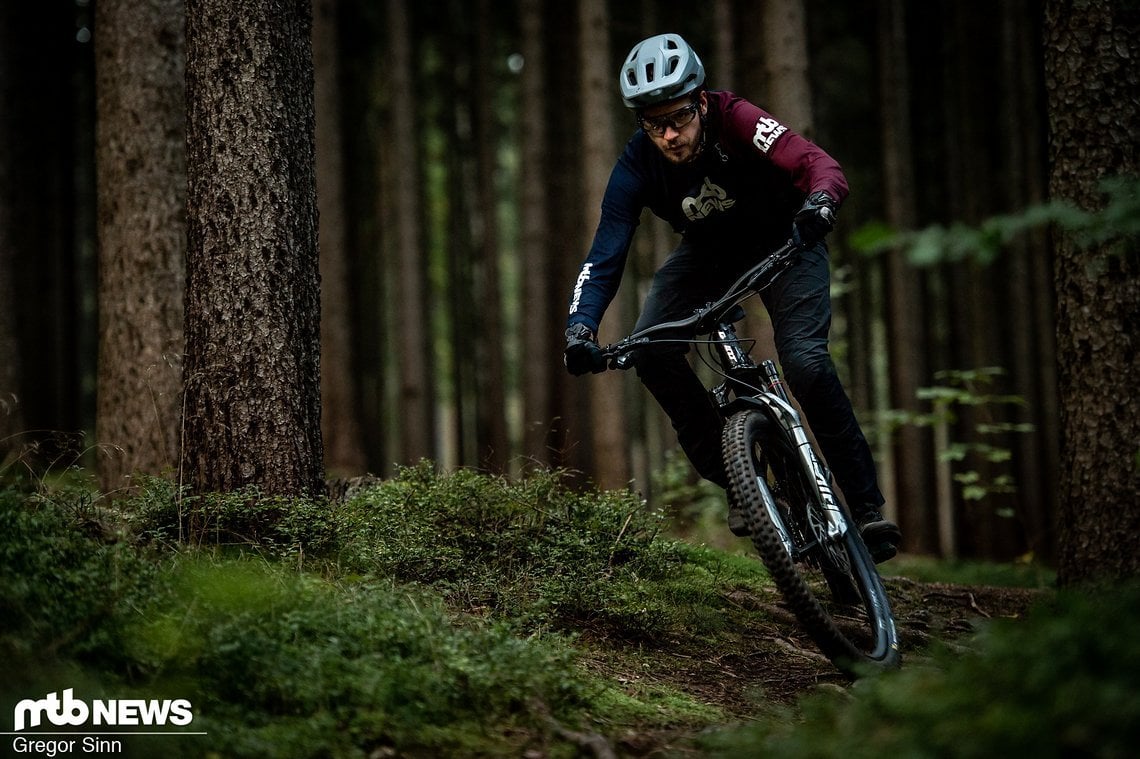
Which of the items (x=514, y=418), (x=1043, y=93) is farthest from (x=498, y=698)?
(x=514, y=418)

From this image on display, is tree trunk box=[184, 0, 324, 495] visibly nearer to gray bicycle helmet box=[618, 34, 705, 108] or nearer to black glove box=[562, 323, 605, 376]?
black glove box=[562, 323, 605, 376]

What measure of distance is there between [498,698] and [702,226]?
2.74 meters

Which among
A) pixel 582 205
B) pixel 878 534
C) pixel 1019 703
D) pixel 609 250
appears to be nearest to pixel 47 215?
pixel 582 205

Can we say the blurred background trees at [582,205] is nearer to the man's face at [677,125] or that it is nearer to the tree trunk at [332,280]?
the tree trunk at [332,280]

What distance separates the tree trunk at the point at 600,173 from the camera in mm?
11914

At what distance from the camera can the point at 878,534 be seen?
458cm

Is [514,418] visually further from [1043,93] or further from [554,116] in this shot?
[1043,93]

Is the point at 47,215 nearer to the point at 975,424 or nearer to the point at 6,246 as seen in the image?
the point at 6,246

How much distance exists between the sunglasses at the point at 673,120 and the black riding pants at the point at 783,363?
0.71 metres

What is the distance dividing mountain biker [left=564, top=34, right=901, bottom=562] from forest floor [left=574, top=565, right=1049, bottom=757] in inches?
28.2

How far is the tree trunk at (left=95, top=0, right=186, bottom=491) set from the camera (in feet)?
22.6

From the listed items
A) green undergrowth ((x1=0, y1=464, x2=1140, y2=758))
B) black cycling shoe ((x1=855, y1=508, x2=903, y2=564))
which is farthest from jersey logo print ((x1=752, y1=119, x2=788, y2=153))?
green undergrowth ((x1=0, y1=464, x2=1140, y2=758))

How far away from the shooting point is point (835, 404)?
453 centimetres

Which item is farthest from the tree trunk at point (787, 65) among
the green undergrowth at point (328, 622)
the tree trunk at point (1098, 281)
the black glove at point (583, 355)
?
the green undergrowth at point (328, 622)
